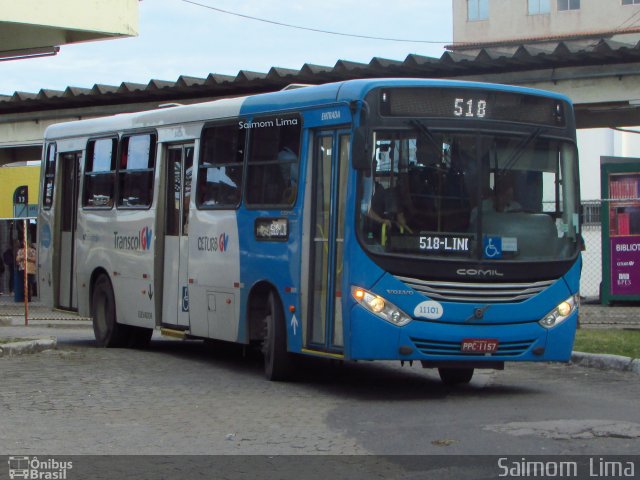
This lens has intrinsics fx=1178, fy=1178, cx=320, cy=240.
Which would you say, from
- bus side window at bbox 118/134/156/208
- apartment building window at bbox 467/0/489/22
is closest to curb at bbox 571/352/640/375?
bus side window at bbox 118/134/156/208

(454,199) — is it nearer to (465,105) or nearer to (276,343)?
(465,105)

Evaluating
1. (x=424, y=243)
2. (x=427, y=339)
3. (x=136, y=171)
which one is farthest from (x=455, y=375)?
(x=136, y=171)

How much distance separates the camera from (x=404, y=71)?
2223 cm

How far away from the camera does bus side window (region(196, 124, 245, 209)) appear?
13.5 meters

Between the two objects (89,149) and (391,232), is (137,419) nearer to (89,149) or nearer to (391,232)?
(391,232)

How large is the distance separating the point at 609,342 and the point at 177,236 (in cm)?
603

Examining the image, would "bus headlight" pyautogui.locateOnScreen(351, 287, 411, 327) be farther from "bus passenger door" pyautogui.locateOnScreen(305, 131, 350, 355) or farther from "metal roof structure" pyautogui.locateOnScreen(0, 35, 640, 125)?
"metal roof structure" pyautogui.locateOnScreen(0, 35, 640, 125)

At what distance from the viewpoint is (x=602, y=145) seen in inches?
2157

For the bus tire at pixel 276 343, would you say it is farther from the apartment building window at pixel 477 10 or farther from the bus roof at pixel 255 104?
the apartment building window at pixel 477 10

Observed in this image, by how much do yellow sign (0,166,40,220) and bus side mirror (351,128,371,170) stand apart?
24.2 m

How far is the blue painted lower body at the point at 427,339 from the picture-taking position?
432 inches

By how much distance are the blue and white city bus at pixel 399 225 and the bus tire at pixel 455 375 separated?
0.9 inches

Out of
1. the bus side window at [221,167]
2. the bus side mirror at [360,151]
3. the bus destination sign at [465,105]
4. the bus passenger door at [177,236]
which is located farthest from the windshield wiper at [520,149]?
the bus passenger door at [177,236]

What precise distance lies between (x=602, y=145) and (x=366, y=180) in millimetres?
45619
